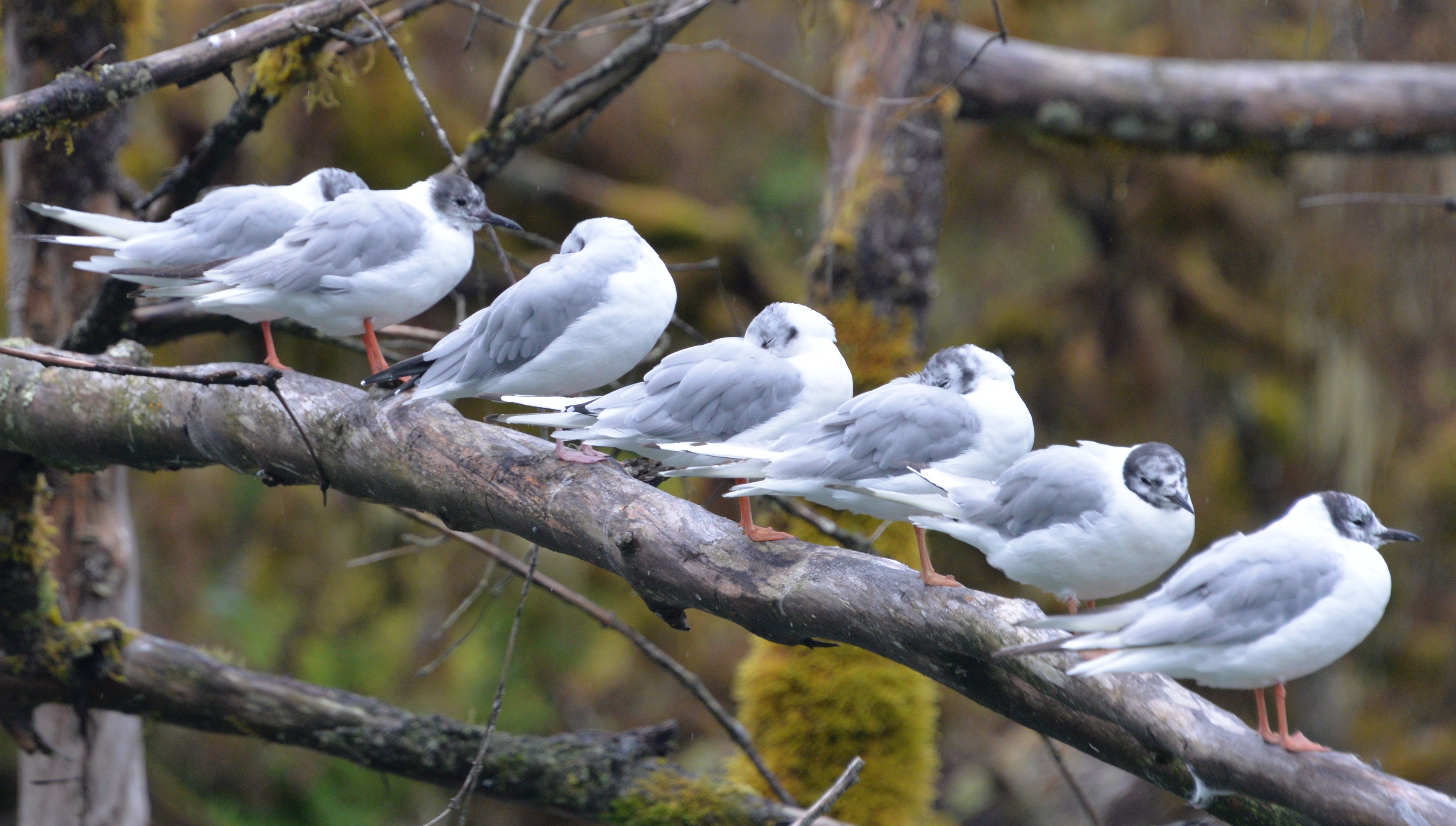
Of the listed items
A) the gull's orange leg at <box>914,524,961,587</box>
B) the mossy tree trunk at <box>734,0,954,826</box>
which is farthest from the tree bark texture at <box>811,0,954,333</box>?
the gull's orange leg at <box>914,524,961,587</box>

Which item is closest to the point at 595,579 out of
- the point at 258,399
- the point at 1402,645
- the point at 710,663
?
the point at 710,663

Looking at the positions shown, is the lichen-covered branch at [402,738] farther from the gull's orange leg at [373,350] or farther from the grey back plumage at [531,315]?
the grey back plumage at [531,315]

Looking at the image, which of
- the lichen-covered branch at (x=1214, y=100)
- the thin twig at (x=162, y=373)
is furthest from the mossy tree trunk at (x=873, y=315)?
the thin twig at (x=162, y=373)

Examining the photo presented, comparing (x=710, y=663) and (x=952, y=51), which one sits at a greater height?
(x=952, y=51)

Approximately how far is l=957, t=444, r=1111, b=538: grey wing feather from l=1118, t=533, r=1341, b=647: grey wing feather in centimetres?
26

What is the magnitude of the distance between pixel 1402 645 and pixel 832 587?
7.12 m

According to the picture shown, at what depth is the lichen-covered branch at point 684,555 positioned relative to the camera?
5.81ft

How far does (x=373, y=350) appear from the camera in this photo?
2939 millimetres

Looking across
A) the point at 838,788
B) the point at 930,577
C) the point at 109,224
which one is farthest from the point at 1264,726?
the point at 109,224

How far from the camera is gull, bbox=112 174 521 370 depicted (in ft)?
8.71

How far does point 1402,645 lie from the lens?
7477 millimetres

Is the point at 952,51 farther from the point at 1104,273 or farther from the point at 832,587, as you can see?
the point at 832,587

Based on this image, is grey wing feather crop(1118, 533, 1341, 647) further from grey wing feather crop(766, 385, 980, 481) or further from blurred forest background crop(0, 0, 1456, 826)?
blurred forest background crop(0, 0, 1456, 826)

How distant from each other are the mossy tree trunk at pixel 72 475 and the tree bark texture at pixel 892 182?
2.63 metres
